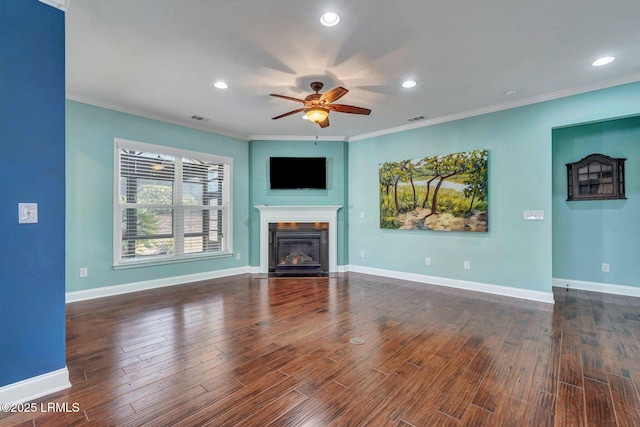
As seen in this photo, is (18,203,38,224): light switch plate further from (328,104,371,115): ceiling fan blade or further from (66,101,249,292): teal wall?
(328,104,371,115): ceiling fan blade

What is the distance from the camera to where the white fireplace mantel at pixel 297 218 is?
19.2ft

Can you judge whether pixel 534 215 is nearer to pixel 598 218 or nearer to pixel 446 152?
pixel 598 218

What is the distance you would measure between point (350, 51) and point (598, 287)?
496 cm

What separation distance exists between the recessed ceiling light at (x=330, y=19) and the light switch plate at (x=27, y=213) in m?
2.46


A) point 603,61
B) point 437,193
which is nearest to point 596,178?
point 603,61

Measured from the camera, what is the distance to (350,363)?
92.0 inches

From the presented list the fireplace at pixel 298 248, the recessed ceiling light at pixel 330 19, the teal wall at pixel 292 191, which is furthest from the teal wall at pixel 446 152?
the recessed ceiling light at pixel 330 19

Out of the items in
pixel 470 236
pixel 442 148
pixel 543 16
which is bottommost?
pixel 470 236

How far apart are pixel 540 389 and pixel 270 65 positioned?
3593 millimetres

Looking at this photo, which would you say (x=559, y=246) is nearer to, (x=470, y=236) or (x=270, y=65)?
(x=470, y=236)

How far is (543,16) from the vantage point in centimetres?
235

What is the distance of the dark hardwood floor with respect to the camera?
5.74 ft

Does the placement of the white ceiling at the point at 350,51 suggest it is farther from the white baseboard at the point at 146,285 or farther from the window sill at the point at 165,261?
the white baseboard at the point at 146,285

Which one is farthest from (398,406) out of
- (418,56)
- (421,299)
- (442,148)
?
(442,148)
